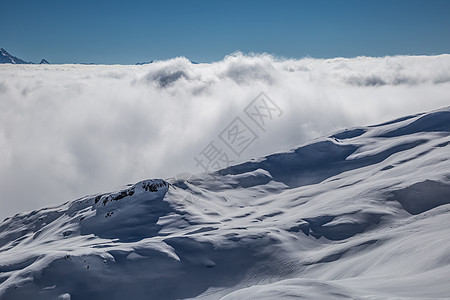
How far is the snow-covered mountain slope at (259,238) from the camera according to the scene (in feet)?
77.0

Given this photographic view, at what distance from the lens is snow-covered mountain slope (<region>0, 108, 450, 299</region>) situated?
2348 centimetres

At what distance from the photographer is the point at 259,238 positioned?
41531 mm

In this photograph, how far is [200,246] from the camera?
40.8 meters

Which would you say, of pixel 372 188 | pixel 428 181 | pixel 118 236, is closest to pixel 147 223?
pixel 118 236

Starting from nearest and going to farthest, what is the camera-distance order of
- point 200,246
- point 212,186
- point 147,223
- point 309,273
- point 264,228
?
point 309,273
point 200,246
point 264,228
point 147,223
point 212,186

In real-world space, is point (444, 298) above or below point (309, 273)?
above

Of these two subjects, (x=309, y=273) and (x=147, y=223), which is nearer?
(x=309, y=273)

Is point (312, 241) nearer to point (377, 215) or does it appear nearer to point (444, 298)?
point (377, 215)

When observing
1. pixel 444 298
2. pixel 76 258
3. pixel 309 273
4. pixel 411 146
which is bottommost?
pixel 309 273

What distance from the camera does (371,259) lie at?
93.1 ft

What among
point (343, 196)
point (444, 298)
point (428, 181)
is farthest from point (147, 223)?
point (444, 298)

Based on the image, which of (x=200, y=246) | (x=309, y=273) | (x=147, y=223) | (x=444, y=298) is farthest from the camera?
(x=147, y=223)

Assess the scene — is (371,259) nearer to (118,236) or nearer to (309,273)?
(309,273)

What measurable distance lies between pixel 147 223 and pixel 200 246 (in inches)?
569
